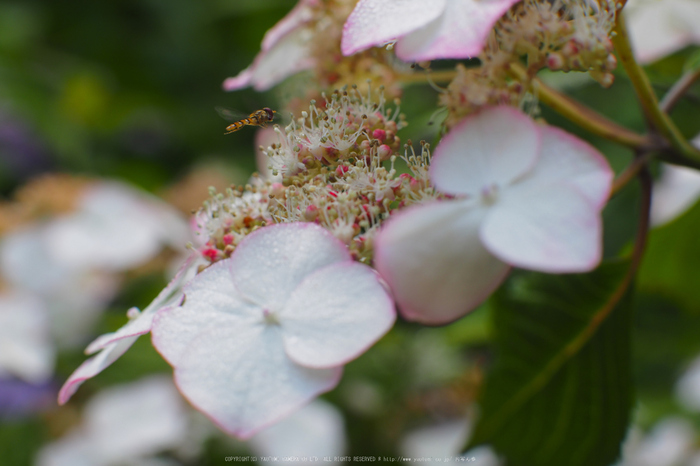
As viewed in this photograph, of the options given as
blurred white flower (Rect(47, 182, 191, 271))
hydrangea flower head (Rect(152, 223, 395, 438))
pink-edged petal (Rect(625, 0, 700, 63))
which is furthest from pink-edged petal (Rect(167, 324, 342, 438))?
blurred white flower (Rect(47, 182, 191, 271))

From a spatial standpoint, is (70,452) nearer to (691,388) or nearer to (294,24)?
(294,24)

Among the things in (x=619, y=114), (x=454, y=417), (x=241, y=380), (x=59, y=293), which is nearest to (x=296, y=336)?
(x=241, y=380)

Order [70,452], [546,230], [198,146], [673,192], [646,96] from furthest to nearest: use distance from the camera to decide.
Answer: [198,146], [70,452], [673,192], [646,96], [546,230]

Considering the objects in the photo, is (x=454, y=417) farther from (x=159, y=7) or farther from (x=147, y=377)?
(x=159, y=7)

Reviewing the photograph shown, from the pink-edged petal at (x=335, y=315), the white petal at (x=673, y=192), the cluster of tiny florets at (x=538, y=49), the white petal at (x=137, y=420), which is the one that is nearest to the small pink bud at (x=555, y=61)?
the cluster of tiny florets at (x=538, y=49)

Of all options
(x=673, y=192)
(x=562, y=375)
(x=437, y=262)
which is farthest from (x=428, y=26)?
(x=673, y=192)

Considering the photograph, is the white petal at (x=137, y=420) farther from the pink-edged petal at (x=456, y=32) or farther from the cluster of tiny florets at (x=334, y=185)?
the pink-edged petal at (x=456, y=32)
